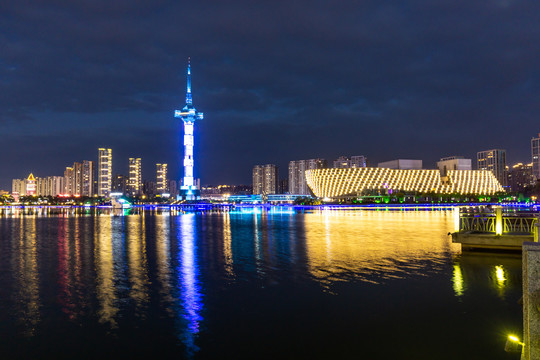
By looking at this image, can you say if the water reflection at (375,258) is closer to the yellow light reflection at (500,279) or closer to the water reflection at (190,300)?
the yellow light reflection at (500,279)

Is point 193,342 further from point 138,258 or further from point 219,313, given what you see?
point 138,258

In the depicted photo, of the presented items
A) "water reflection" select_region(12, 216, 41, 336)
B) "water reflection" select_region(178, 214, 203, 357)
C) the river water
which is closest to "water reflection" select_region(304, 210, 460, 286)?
the river water

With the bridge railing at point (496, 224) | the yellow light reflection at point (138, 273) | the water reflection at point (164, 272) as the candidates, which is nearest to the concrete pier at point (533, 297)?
the water reflection at point (164, 272)

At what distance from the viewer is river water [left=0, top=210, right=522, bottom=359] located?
11039 millimetres

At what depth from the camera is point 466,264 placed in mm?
23141

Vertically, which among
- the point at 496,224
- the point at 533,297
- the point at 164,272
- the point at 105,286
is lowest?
the point at 164,272

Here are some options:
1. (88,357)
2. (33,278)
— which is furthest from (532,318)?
(33,278)

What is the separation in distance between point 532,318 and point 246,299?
1168 centimetres

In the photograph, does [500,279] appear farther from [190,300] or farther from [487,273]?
[190,300]

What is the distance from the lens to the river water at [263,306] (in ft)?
36.2

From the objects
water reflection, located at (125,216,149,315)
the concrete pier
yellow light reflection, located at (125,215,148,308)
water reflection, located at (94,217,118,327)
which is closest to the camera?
the concrete pier

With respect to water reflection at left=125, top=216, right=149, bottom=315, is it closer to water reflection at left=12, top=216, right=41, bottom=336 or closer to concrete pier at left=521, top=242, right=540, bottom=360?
water reflection at left=12, top=216, right=41, bottom=336

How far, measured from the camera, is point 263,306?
15.0m

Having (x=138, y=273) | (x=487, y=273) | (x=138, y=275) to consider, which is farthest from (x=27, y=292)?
(x=487, y=273)
